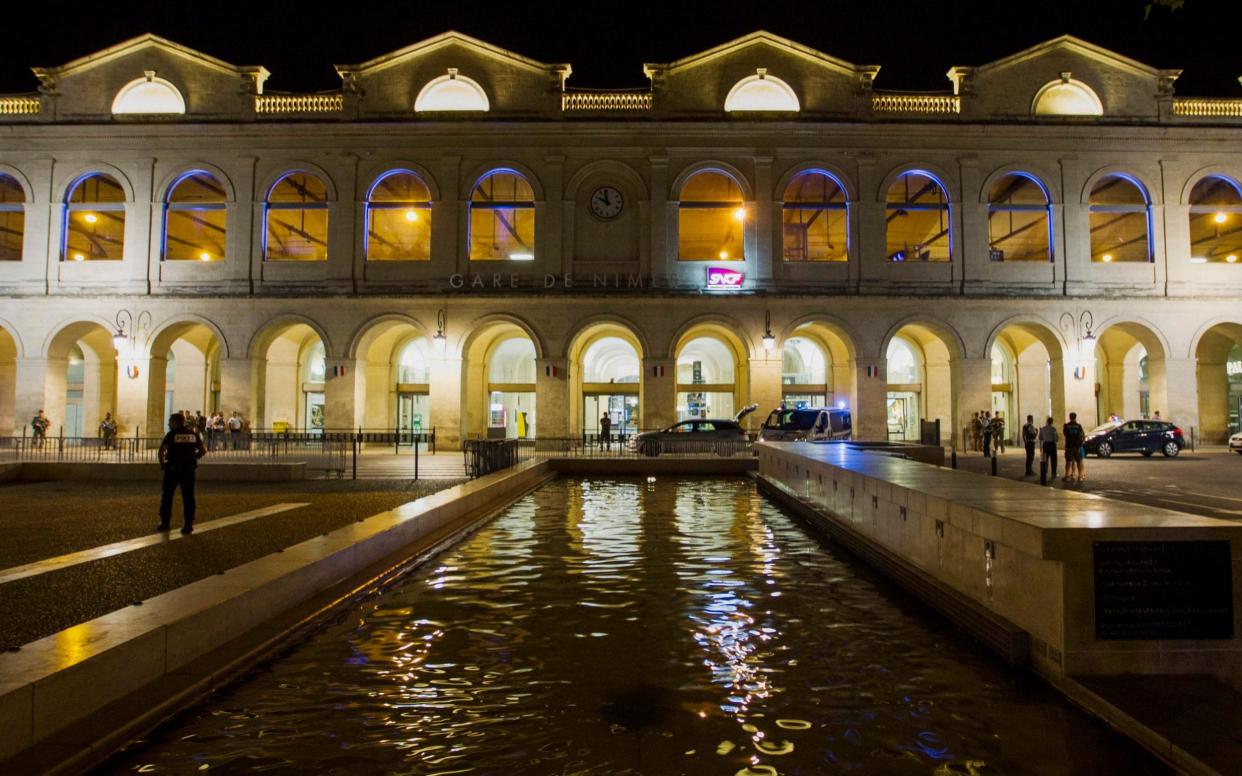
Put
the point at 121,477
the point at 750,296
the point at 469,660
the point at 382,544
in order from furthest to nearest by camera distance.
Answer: the point at 750,296, the point at 121,477, the point at 382,544, the point at 469,660

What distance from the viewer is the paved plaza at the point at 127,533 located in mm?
6758

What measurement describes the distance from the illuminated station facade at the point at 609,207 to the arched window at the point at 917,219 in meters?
0.29

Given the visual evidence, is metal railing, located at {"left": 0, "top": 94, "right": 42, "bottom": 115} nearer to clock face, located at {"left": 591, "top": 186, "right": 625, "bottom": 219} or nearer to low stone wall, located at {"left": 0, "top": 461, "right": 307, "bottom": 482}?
low stone wall, located at {"left": 0, "top": 461, "right": 307, "bottom": 482}

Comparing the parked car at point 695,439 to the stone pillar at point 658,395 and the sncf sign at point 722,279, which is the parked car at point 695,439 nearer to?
the stone pillar at point 658,395

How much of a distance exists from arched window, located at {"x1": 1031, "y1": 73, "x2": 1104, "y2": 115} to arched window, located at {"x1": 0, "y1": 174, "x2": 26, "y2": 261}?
42.5 metres

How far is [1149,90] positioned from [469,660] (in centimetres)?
3748

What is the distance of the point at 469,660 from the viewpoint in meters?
5.96

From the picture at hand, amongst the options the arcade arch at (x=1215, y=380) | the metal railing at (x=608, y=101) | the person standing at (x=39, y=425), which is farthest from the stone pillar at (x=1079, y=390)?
the person standing at (x=39, y=425)

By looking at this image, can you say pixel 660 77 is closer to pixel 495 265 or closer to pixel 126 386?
pixel 495 265

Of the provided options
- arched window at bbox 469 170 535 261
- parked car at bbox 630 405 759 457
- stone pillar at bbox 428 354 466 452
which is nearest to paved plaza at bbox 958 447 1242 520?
parked car at bbox 630 405 759 457

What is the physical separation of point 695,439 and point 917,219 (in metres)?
16.8

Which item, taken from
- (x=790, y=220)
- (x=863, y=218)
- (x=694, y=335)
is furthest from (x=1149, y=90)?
(x=694, y=335)

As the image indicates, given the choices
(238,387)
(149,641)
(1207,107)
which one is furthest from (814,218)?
(149,641)

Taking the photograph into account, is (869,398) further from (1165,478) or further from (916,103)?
(916,103)
